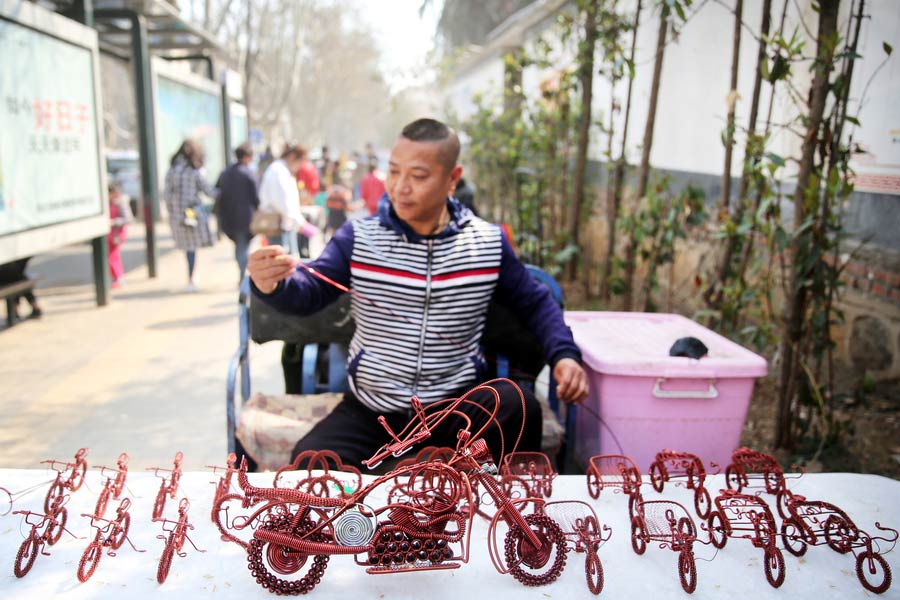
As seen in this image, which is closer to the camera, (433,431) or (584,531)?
(584,531)

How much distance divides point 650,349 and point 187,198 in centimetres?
679

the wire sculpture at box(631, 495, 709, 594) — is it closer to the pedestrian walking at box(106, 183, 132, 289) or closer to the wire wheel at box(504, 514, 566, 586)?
the wire wheel at box(504, 514, 566, 586)

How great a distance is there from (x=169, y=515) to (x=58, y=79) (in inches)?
235

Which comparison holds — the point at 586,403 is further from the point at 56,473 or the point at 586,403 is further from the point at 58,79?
the point at 58,79

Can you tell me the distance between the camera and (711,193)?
5.84m

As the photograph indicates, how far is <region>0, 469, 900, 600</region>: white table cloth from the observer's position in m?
1.38

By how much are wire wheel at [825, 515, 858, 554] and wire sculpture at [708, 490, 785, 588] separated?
0.11 metres

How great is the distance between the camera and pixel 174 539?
148 cm

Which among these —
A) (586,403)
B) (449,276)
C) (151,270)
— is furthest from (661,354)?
(151,270)

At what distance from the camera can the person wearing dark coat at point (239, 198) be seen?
7715 mm

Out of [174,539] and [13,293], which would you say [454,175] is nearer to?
[174,539]

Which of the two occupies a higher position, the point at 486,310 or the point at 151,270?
the point at 486,310

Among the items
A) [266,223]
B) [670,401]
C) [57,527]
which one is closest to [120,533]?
[57,527]

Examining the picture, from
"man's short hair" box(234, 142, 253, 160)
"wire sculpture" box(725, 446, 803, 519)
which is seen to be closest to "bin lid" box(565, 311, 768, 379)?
"wire sculpture" box(725, 446, 803, 519)
